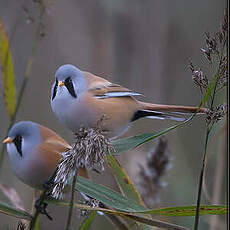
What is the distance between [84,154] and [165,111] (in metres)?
0.77

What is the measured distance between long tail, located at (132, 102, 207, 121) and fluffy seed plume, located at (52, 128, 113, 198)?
23.5 inches

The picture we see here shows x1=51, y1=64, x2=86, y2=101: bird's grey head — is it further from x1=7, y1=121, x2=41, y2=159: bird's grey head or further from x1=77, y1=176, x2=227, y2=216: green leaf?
x1=77, y1=176, x2=227, y2=216: green leaf

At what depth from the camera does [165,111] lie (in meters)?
1.79

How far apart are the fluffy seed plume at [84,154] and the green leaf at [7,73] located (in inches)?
31.4

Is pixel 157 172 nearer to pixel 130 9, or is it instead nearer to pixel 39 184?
pixel 39 184

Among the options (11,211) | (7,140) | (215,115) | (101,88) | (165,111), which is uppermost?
(101,88)

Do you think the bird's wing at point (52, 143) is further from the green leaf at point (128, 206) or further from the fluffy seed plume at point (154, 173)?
the green leaf at point (128, 206)

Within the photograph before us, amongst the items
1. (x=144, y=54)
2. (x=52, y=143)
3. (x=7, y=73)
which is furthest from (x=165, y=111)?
(x=144, y=54)

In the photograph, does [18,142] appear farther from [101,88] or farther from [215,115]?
[215,115]

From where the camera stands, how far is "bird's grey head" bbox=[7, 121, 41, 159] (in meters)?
1.99

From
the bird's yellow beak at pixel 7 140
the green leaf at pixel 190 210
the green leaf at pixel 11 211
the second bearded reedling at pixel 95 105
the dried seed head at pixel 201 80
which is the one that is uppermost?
the second bearded reedling at pixel 95 105

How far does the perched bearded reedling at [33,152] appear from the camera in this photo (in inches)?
76.5

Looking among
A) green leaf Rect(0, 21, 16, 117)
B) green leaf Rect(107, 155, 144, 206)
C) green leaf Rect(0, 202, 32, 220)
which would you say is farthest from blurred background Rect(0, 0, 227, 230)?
green leaf Rect(0, 202, 32, 220)

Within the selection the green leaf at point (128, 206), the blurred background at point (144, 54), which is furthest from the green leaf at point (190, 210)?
the blurred background at point (144, 54)
